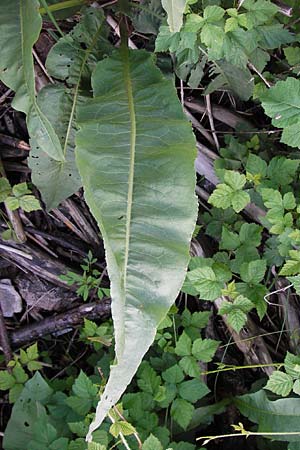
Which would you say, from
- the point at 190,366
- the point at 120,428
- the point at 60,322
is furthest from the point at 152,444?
the point at 60,322

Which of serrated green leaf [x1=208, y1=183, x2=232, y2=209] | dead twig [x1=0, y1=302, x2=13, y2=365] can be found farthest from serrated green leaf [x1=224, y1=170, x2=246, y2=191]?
dead twig [x1=0, y1=302, x2=13, y2=365]

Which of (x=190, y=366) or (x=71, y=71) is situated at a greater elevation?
(x=71, y=71)

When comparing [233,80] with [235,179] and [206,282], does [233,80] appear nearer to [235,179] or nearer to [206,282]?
[235,179]

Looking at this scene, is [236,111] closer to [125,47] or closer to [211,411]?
[125,47]

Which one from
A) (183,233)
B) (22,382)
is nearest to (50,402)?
(22,382)

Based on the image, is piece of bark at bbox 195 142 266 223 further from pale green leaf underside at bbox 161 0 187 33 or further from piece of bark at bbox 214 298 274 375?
pale green leaf underside at bbox 161 0 187 33

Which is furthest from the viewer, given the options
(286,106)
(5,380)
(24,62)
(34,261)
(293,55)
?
(34,261)
